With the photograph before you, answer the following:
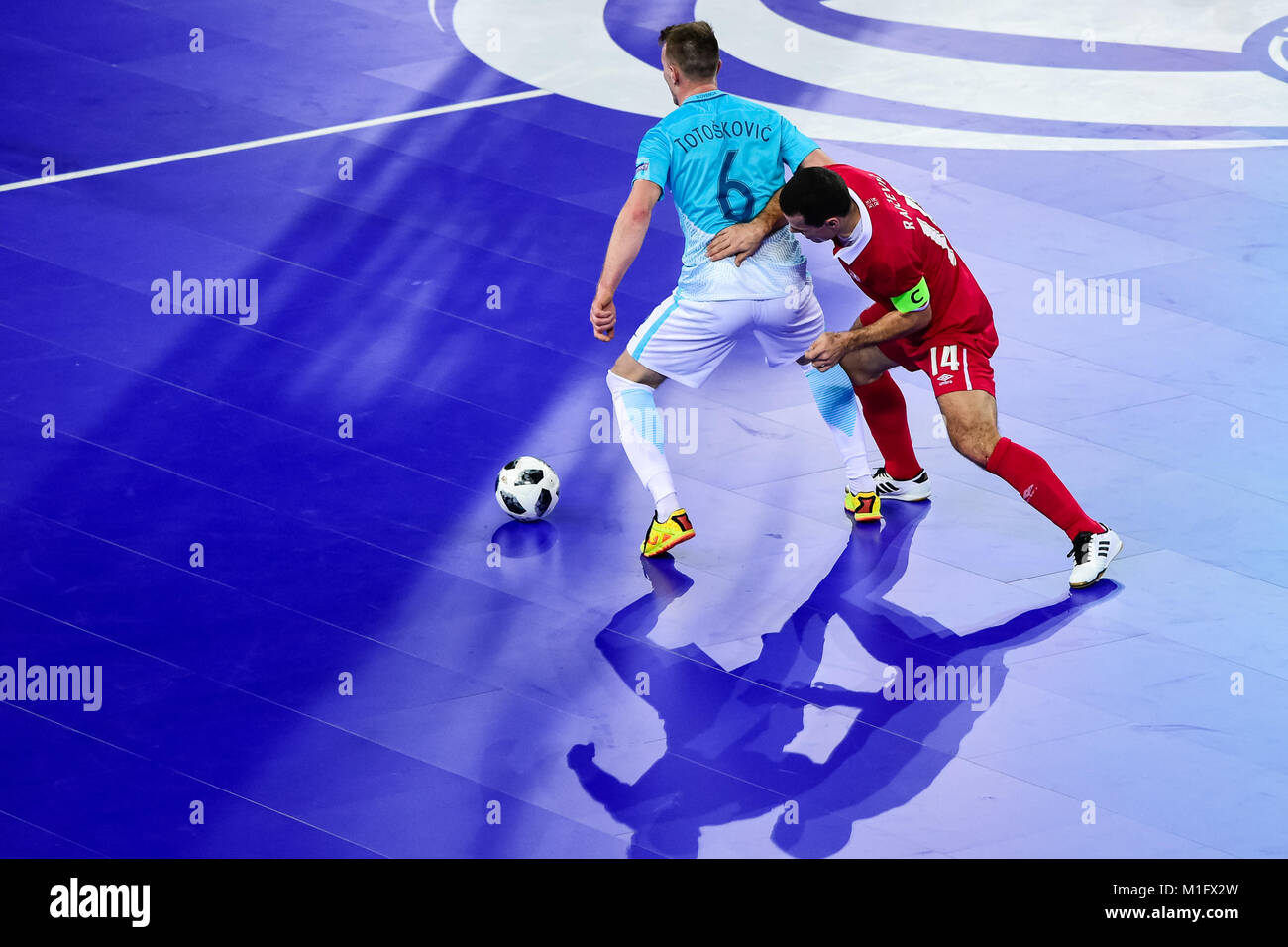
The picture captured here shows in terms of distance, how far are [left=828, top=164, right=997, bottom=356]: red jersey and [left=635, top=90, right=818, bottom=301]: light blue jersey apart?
275 mm

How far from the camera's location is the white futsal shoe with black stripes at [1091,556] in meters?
7.59

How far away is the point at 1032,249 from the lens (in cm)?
1086

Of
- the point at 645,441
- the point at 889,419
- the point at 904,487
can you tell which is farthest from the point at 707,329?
the point at 904,487

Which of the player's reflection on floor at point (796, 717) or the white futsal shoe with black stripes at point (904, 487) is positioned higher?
the white futsal shoe with black stripes at point (904, 487)

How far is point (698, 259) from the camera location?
7598 millimetres

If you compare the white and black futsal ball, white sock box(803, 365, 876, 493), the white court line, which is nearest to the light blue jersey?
white sock box(803, 365, 876, 493)

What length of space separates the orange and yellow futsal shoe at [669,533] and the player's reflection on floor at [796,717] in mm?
100

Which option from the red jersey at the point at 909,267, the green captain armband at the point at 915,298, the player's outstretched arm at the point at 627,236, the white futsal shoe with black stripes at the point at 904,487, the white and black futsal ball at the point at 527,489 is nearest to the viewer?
the player's outstretched arm at the point at 627,236

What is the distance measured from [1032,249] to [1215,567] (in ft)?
11.9

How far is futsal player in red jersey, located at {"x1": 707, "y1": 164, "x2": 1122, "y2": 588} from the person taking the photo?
7.43m

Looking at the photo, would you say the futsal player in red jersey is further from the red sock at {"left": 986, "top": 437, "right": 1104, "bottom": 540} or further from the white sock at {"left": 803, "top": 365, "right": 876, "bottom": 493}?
the white sock at {"left": 803, "top": 365, "right": 876, "bottom": 493}

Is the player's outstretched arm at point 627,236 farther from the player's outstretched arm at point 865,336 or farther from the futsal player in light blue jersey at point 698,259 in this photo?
the player's outstretched arm at point 865,336

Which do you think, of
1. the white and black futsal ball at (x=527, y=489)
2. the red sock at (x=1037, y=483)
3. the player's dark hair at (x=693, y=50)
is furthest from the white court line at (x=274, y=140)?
the red sock at (x=1037, y=483)
